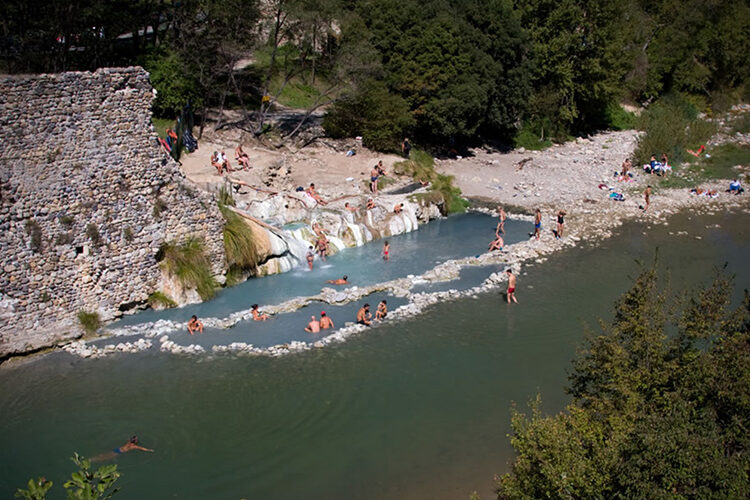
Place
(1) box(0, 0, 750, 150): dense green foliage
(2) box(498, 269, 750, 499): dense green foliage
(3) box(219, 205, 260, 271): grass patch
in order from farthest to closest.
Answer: (1) box(0, 0, 750, 150): dense green foliage, (3) box(219, 205, 260, 271): grass patch, (2) box(498, 269, 750, 499): dense green foliage

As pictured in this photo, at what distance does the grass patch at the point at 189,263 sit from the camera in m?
23.8

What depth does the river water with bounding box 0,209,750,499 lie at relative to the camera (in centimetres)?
1541

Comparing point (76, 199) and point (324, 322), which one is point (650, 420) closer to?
point (324, 322)

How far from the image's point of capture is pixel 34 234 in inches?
821

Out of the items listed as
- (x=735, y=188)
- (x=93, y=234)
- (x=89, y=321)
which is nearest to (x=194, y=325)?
(x=89, y=321)

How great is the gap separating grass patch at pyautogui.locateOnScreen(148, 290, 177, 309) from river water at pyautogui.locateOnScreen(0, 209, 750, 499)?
3.35ft

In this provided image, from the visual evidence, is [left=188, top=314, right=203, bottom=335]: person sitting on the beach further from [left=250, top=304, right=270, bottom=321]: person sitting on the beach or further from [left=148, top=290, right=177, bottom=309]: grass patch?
[left=148, top=290, right=177, bottom=309]: grass patch

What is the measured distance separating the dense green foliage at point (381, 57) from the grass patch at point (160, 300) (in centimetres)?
1634

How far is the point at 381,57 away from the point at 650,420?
112 feet

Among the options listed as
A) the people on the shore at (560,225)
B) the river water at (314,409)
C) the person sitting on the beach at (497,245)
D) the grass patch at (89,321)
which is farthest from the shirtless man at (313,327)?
the people on the shore at (560,225)

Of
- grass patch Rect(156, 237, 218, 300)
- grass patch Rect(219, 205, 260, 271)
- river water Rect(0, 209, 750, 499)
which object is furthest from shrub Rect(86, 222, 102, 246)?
grass patch Rect(219, 205, 260, 271)

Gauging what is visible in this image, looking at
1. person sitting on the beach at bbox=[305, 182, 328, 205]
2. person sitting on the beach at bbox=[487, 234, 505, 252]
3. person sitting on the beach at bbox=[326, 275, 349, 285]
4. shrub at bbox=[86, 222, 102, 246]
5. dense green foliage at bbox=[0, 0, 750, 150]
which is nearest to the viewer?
shrub at bbox=[86, 222, 102, 246]

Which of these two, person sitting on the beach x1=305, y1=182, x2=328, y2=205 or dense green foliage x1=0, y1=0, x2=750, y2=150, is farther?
dense green foliage x1=0, y1=0, x2=750, y2=150

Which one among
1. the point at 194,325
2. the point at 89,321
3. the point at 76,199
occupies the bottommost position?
the point at 194,325
